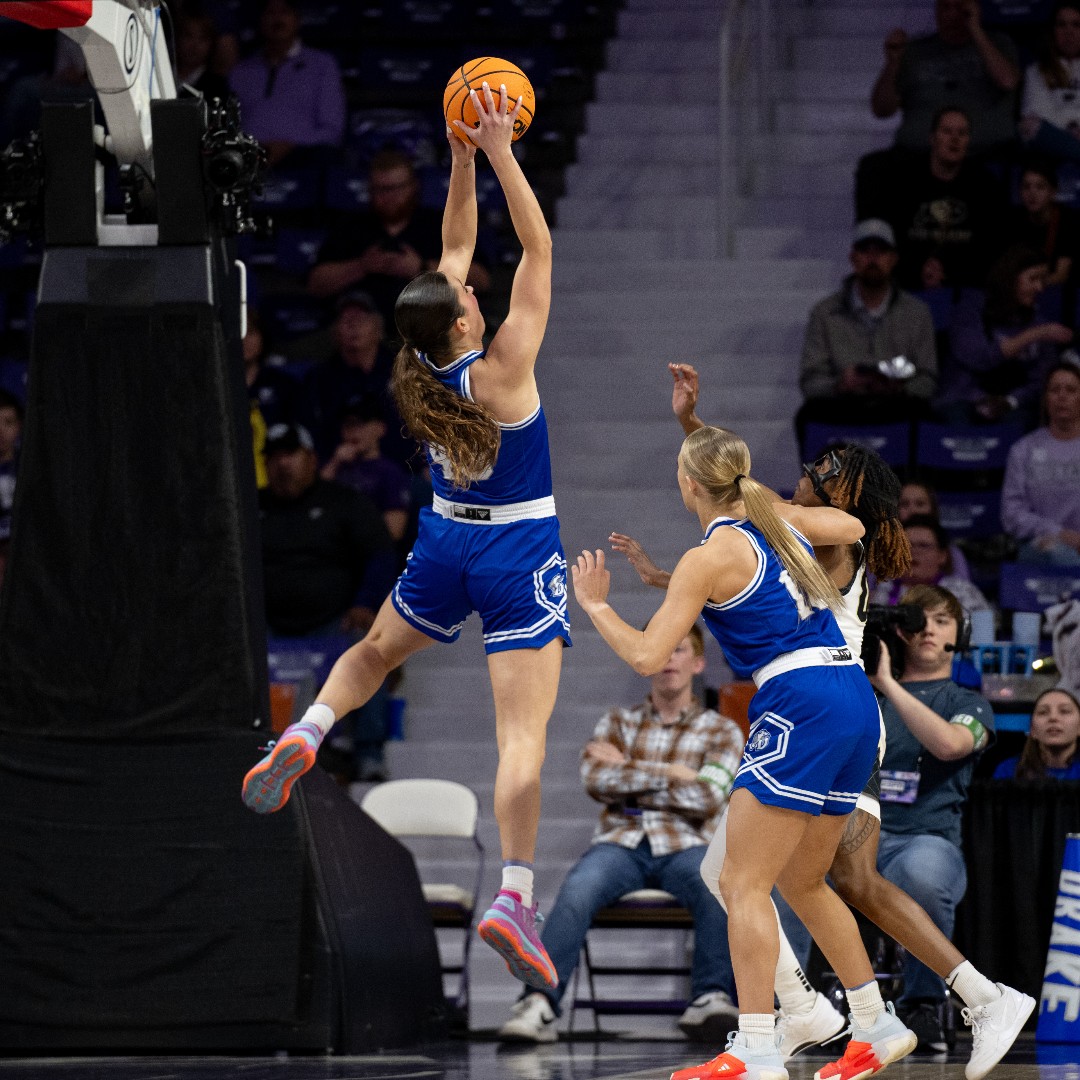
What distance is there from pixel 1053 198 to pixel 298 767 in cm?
734

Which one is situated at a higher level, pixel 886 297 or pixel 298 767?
pixel 886 297

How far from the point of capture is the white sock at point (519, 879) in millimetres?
5070

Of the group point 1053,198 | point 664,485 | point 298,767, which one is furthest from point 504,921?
point 1053,198

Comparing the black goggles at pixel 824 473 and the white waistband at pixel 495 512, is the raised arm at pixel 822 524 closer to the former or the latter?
the black goggles at pixel 824 473

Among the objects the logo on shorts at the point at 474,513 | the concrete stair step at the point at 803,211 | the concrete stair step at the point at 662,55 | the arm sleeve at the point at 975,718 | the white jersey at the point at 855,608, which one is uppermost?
the concrete stair step at the point at 662,55

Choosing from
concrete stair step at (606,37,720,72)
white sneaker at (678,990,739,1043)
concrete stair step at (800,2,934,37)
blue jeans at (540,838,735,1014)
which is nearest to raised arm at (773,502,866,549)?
blue jeans at (540,838,735,1014)

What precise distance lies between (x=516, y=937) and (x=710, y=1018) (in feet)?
7.88

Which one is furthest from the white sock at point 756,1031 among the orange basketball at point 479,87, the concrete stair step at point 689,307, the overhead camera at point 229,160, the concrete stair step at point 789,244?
the concrete stair step at point 789,244

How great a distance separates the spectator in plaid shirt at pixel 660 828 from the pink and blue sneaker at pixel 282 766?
2.25 meters

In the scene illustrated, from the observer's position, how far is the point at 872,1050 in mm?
5215

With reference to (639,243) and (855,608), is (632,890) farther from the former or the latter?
(639,243)

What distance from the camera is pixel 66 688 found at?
6.50 metres

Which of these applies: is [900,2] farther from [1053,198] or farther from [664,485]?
[664,485]

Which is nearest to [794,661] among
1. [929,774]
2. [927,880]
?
[927,880]
